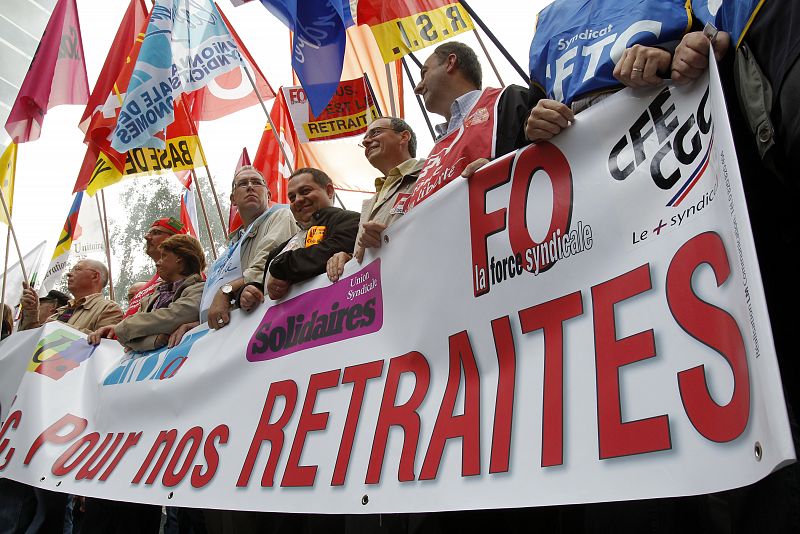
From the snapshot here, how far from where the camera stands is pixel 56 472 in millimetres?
3012

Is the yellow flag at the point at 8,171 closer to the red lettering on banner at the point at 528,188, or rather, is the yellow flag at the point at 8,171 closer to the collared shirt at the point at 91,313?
the collared shirt at the point at 91,313

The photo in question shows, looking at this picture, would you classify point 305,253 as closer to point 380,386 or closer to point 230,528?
point 380,386

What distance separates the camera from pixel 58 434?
3324mm

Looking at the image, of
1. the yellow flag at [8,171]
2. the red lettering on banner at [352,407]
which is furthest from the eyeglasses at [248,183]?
the yellow flag at [8,171]

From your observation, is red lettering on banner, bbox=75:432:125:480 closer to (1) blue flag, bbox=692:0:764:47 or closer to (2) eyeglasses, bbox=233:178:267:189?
(2) eyeglasses, bbox=233:178:267:189

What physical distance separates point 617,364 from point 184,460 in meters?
1.81

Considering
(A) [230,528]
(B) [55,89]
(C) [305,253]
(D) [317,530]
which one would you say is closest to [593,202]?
(C) [305,253]

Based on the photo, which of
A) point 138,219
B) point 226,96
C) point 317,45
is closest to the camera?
point 317,45

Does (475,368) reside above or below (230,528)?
above

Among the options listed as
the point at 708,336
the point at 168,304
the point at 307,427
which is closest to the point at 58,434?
the point at 168,304

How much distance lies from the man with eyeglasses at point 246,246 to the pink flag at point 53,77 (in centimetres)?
289

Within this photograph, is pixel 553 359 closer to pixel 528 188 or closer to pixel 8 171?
pixel 528 188

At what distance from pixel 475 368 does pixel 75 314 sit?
3811 millimetres

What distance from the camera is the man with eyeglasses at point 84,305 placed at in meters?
4.33
